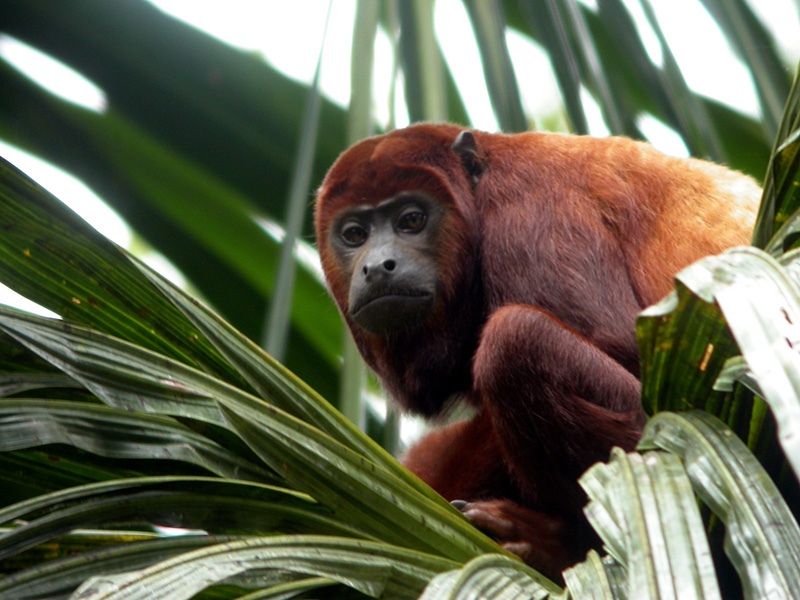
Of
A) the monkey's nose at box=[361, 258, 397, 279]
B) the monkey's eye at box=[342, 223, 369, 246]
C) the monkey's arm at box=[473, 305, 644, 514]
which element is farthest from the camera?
the monkey's eye at box=[342, 223, 369, 246]

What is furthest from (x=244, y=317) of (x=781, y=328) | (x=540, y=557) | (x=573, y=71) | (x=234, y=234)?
(x=781, y=328)

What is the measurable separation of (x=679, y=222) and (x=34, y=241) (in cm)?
210

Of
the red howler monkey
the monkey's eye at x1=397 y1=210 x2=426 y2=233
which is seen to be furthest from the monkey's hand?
the monkey's eye at x1=397 y1=210 x2=426 y2=233

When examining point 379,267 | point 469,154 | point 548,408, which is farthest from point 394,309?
point 548,408

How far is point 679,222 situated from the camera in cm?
306

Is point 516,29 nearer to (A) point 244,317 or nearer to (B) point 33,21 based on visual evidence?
(A) point 244,317

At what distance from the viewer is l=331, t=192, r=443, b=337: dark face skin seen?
3277 millimetres

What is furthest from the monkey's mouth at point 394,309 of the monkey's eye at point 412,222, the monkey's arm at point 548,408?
the monkey's arm at point 548,408

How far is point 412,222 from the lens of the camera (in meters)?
3.50

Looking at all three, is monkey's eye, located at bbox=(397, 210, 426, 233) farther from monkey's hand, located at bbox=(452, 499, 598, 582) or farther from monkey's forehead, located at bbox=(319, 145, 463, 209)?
→ monkey's hand, located at bbox=(452, 499, 598, 582)

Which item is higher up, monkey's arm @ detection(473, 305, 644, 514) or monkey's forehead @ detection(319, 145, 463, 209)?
monkey's forehead @ detection(319, 145, 463, 209)

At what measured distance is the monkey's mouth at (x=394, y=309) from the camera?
3.28m

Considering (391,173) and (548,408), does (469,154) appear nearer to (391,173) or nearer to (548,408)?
(391,173)

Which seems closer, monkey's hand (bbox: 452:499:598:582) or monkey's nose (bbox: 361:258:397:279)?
monkey's hand (bbox: 452:499:598:582)
